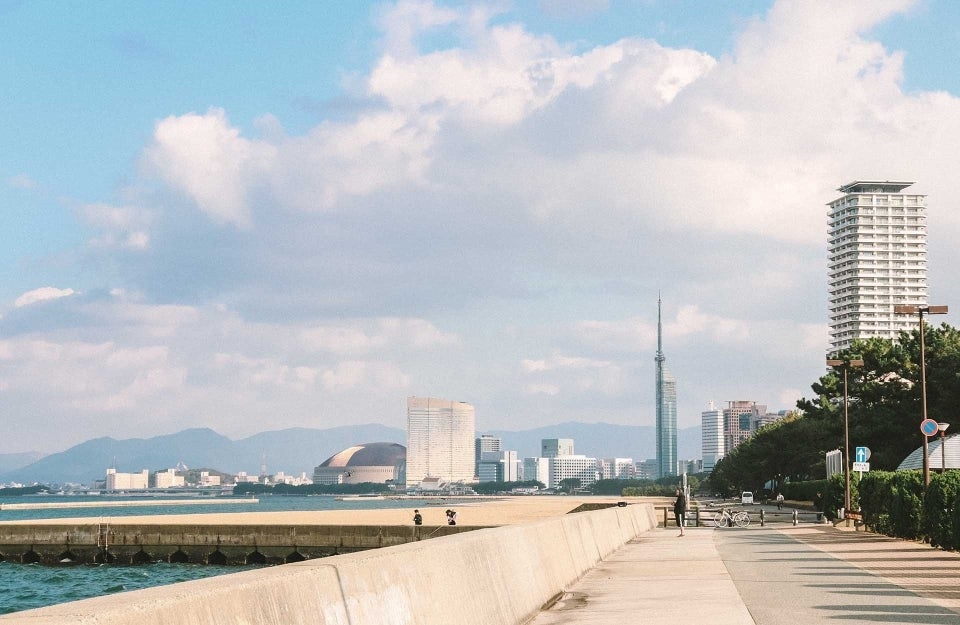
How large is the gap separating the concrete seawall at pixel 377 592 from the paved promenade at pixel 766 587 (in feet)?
2.61

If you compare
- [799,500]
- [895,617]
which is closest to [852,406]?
[799,500]

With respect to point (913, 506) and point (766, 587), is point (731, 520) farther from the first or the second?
point (766, 587)

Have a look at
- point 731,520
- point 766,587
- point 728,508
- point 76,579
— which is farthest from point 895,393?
point 766,587

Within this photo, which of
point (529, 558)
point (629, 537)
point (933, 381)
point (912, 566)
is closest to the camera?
point (529, 558)

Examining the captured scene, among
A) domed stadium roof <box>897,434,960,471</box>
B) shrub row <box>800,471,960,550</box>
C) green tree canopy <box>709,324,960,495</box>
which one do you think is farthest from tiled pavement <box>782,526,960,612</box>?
green tree canopy <box>709,324,960,495</box>

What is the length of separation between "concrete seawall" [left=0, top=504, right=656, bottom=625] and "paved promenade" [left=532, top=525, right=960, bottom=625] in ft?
2.61

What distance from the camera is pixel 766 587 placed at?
1822cm

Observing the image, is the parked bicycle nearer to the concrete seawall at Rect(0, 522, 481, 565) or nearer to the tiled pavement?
the tiled pavement

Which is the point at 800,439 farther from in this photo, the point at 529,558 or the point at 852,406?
the point at 529,558

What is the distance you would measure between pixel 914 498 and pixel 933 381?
59.0 metres

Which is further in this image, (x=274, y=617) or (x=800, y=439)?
(x=800, y=439)

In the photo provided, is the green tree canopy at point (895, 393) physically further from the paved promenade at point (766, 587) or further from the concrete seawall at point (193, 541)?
the paved promenade at point (766, 587)

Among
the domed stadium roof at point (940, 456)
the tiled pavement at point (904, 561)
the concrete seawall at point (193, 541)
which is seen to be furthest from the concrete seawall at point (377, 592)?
the domed stadium roof at point (940, 456)

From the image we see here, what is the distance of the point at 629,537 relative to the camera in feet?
116
